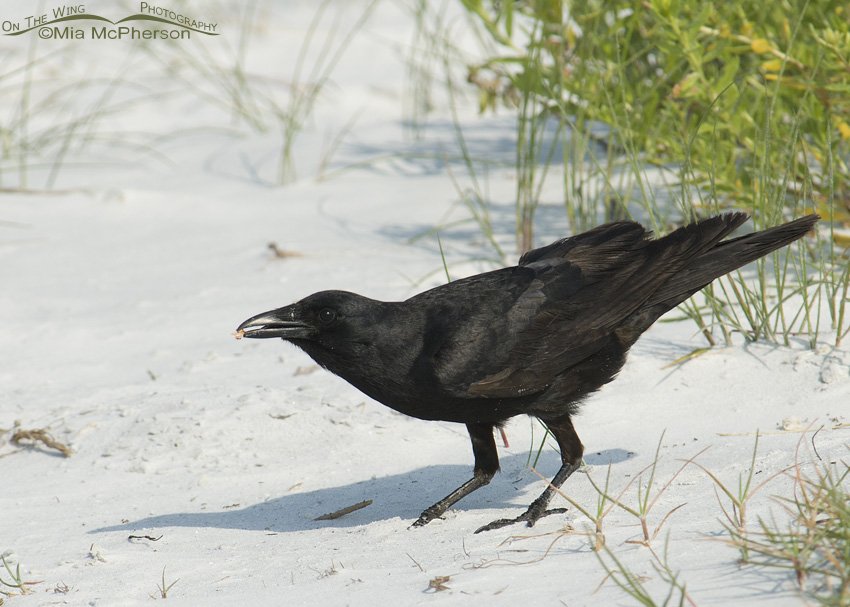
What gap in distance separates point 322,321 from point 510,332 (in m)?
0.70

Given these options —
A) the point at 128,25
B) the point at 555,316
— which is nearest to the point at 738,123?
the point at 555,316

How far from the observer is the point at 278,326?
324 centimetres

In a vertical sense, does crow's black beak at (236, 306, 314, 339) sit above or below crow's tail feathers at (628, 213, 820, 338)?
below

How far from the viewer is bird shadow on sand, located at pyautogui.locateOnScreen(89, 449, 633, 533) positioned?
129 inches

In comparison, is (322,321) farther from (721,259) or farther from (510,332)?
(721,259)

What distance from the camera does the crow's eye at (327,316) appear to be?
322cm

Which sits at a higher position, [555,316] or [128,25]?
[128,25]

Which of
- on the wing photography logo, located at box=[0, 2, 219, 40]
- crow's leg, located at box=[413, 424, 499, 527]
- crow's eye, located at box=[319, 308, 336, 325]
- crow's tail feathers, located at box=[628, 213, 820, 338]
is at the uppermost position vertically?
on the wing photography logo, located at box=[0, 2, 219, 40]

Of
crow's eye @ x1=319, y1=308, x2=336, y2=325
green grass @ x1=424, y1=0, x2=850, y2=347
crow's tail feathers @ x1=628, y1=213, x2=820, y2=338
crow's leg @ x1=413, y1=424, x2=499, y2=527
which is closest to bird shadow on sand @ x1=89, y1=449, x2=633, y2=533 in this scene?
crow's leg @ x1=413, y1=424, x2=499, y2=527

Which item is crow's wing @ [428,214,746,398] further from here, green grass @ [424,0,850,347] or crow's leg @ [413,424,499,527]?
green grass @ [424,0,850,347]

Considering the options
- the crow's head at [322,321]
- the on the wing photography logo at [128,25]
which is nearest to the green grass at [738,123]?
the crow's head at [322,321]

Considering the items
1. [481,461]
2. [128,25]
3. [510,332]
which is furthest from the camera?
[128,25]

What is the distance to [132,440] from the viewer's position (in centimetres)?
383

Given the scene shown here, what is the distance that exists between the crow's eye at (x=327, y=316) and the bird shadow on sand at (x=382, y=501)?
0.76m
